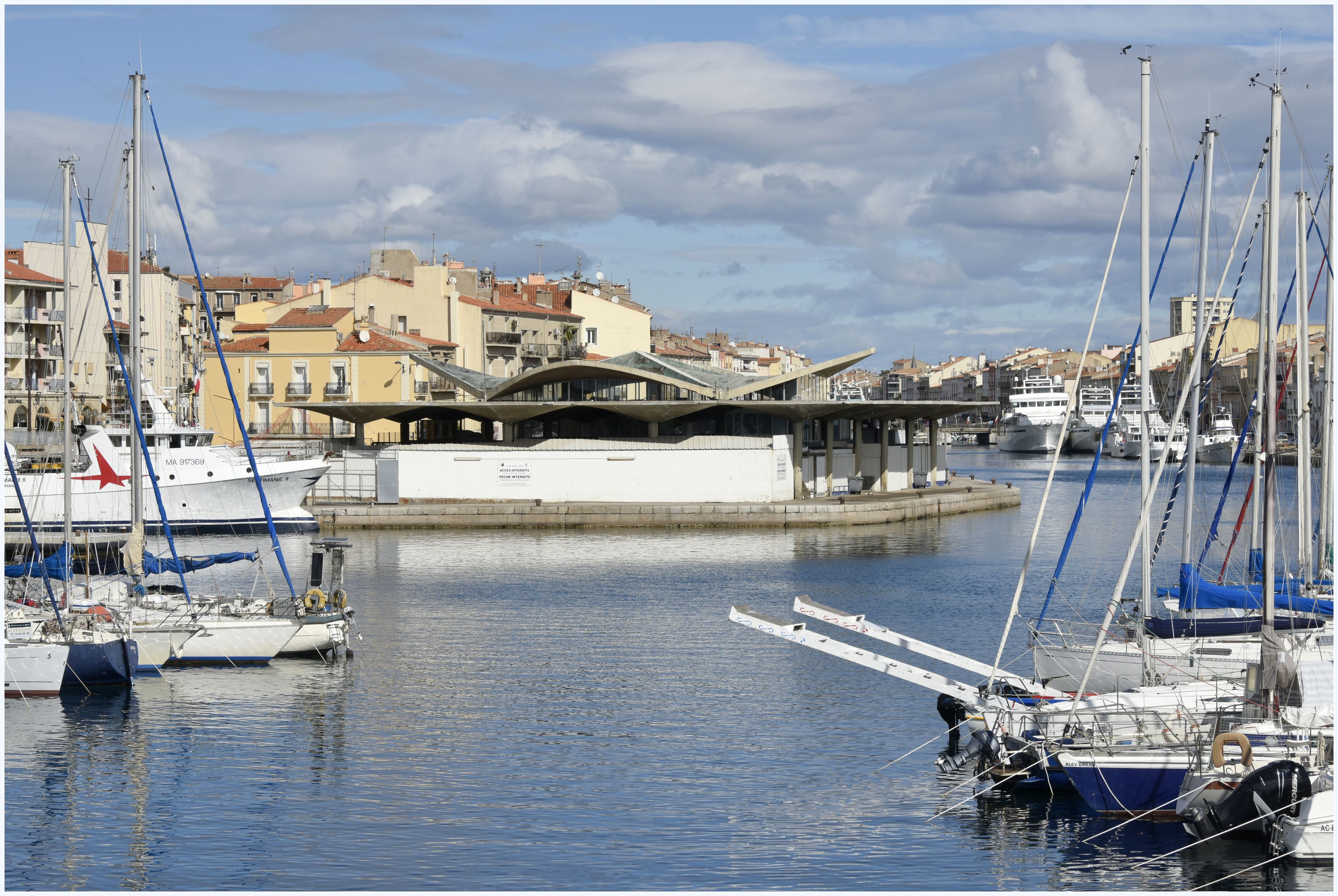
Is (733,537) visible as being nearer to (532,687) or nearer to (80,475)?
(80,475)

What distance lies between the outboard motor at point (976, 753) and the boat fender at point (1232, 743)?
2.91 m

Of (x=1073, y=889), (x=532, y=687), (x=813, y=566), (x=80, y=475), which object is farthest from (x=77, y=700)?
(x=80, y=475)

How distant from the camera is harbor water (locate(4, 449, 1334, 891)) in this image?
16156 millimetres

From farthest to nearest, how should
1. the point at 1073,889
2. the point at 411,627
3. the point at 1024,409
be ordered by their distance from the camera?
the point at 1024,409 → the point at 411,627 → the point at 1073,889

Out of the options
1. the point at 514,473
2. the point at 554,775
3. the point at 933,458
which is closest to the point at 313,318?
the point at 514,473

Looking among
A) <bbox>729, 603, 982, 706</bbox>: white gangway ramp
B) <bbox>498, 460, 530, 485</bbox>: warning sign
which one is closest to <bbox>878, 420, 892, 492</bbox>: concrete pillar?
<bbox>498, 460, 530, 485</bbox>: warning sign

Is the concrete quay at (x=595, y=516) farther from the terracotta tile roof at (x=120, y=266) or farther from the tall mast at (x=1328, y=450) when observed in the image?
the terracotta tile roof at (x=120, y=266)

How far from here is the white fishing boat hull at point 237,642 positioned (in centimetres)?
2708

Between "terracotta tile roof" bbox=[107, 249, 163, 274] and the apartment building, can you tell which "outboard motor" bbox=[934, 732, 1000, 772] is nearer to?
the apartment building

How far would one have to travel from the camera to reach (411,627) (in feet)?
105

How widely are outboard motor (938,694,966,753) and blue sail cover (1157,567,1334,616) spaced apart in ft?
20.9

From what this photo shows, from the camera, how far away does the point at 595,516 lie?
56.0 metres

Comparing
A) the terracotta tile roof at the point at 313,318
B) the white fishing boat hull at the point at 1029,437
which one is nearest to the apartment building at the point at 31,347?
the terracotta tile roof at the point at 313,318

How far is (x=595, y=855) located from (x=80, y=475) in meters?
39.7
